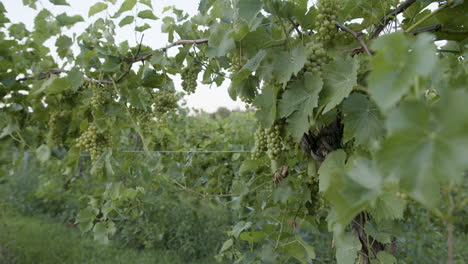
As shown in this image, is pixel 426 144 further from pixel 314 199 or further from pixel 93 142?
pixel 93 142

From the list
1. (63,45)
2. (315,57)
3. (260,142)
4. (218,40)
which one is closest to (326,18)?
(315,57)

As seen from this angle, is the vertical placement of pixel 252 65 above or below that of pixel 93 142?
above

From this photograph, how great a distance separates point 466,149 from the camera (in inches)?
15.6

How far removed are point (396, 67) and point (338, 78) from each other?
538 mm

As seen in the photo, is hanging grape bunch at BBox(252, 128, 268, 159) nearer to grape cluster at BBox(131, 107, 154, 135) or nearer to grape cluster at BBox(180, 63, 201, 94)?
grape cluster at BBox(180, 63, 201, 94)

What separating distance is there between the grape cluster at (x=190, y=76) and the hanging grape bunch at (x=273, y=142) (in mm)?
567

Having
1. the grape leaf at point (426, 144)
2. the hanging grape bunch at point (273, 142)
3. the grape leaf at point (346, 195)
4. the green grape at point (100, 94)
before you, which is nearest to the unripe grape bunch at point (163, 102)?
the green grape at point (100, 94)

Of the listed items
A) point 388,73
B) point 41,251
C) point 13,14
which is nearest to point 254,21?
point 388,73

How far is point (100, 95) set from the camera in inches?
64.3

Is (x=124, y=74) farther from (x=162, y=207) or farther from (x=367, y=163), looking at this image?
(x=162, y=207)

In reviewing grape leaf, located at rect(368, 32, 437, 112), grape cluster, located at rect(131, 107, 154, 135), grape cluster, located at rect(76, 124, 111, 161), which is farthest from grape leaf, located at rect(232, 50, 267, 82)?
grape cluster, located at rect(76, 124, 111, 161)

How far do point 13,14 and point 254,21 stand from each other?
6.17ft

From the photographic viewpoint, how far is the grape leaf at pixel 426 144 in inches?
15.9

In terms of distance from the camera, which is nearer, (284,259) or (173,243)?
(284,259)
